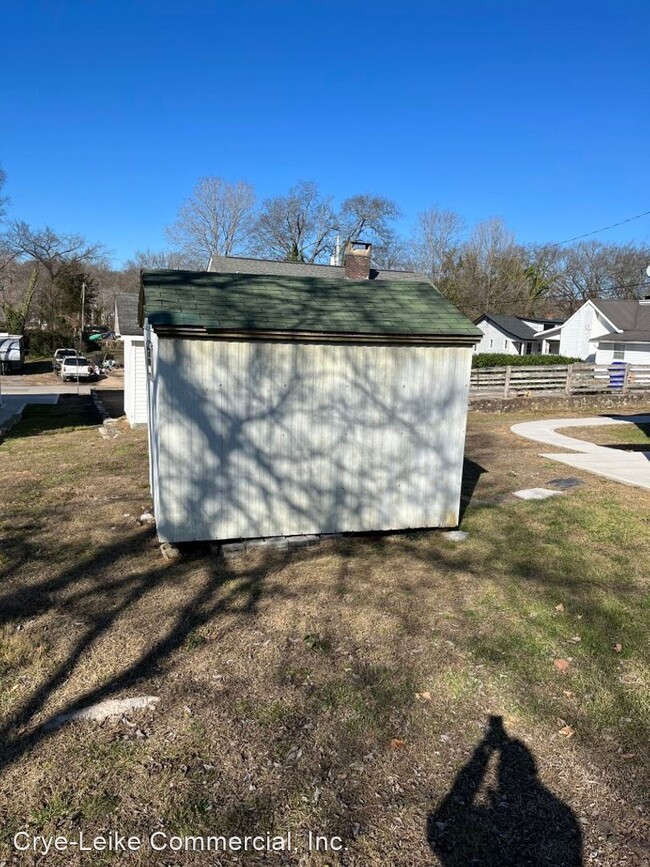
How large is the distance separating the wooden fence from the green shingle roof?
14514 millimetres

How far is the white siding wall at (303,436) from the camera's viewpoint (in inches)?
209

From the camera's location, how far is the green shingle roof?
17.4 ft

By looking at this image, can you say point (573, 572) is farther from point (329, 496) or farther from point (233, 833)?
point (233, 833)

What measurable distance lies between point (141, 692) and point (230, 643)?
720 millimetres

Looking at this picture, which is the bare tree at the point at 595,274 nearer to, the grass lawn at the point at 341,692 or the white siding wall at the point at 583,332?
the white siding wall at the point at 583,332

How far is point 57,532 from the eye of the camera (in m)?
6.18

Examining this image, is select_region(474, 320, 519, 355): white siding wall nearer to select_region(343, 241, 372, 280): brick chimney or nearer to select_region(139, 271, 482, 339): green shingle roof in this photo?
select_region(343, 241, 372, 280): brick chimney

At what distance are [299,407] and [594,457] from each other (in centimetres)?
755

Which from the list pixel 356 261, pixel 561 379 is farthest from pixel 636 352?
pixel 356 261

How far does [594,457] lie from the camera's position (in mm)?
10891

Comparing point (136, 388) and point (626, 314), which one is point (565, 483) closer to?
point (136, 388)

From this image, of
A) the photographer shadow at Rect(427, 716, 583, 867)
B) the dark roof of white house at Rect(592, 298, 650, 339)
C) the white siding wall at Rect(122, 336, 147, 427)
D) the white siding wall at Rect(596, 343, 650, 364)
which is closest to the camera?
the photographer shadow at Rect(427, 716, 583, 867)

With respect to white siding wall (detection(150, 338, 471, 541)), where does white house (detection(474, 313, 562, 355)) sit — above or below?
above

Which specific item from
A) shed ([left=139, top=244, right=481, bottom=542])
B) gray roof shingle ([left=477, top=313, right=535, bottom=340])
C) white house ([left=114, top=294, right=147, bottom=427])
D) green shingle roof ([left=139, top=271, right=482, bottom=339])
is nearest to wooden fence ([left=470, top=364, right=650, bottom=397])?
white house ([left=114, top=294, right=147, bottom=427])
